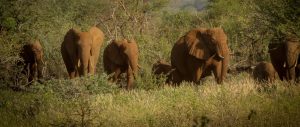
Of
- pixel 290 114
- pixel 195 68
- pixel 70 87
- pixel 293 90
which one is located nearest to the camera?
pixel 290 114

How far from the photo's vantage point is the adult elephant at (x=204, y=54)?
50.1 ft

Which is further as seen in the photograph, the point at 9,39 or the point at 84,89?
the point at 9,39

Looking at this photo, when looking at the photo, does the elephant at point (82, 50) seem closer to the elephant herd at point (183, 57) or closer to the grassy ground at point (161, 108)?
the elephant herd at point (183, 57)

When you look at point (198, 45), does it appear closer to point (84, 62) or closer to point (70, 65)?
point (84, 62)

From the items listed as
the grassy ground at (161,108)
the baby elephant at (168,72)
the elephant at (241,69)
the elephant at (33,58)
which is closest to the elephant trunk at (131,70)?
the baby elephant at (168,72)

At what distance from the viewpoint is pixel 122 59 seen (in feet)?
59.1

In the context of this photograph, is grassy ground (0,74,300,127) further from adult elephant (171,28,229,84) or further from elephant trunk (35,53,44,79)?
elephant trunk (35,53,44,79)

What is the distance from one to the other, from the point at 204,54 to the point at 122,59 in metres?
3.50

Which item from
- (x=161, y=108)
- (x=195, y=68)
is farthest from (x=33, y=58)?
(x=161, y=108)

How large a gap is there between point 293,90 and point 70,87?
4938 mm

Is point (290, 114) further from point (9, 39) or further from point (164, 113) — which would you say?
point (9, 39)

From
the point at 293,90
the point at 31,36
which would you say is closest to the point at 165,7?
the point at 31,36

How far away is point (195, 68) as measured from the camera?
1594cm

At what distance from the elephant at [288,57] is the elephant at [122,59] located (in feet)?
14.6
